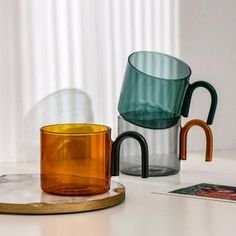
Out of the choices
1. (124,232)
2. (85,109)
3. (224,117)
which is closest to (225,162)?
(224,117)

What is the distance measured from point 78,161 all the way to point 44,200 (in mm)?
100

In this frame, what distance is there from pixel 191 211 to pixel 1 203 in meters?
0.32

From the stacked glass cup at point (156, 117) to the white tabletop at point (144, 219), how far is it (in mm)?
132

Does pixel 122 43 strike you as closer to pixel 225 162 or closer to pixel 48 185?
pixel 225 162

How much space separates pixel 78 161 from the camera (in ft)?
3.86

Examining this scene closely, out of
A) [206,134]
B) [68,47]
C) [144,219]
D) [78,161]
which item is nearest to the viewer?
[144,219]

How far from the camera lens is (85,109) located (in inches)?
66.7

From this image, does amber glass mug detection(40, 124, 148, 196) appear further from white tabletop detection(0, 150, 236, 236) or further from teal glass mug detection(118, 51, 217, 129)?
teal glass mug detection(118, 51, 217, 129)

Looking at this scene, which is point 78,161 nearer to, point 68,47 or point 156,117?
point 156,117

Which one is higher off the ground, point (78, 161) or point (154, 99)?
point (154, 99)

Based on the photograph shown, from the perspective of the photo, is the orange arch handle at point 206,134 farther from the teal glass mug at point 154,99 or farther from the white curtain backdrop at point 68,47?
the white curtain backdrop at point 68,47

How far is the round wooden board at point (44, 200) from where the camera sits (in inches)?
42.5

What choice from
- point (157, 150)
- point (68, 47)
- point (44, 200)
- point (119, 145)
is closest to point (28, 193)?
point (44, 200)

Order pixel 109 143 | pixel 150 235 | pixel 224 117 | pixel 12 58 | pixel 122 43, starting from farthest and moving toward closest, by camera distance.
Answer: pixel 224 117 → pixel 122 43 → pixel 12 58 → pixel 109 143 → pixel 150 235
